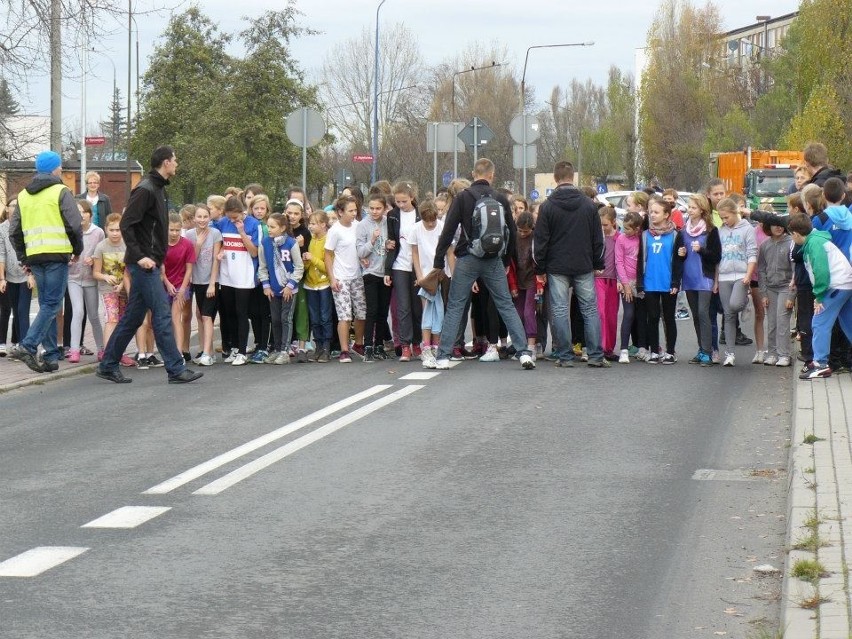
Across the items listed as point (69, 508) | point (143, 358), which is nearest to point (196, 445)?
point (69, 508)

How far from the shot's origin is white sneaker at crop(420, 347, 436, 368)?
14.1 meters

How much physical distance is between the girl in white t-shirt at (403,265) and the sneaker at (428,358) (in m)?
0.57

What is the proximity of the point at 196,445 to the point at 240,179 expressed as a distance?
31.2 metres

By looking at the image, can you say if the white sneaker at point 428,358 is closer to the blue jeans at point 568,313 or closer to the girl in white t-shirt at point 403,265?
the girl in white t-shirt at point 403,265

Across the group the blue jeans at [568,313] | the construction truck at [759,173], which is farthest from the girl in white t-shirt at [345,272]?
the construction truck at [759,173]

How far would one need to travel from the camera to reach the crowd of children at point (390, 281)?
14211 mm

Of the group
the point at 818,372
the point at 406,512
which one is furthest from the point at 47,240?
the point at 406,512

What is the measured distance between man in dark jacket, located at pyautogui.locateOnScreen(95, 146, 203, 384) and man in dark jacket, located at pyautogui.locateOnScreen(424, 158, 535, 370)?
2472 millimetres

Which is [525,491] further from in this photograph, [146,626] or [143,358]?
[143,358]

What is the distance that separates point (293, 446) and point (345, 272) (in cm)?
556

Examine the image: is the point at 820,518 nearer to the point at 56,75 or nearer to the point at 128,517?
the point at 128,517

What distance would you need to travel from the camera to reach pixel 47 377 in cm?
1370

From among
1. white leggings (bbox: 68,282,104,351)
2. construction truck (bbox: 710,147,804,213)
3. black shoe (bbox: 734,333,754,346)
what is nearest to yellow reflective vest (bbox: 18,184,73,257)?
white leggings (bbox: 68,282,104,351)

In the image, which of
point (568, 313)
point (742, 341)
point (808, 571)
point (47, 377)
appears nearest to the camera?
point (808, 571)
